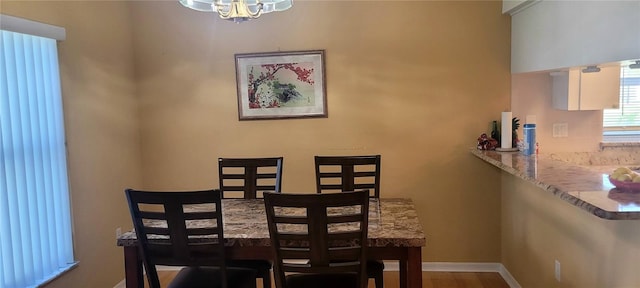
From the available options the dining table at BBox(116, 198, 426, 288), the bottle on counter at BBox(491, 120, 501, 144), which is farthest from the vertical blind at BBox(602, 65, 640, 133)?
the dining table at BBox(116, 198, 426, 288)

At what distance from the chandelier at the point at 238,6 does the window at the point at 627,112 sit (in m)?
2.92

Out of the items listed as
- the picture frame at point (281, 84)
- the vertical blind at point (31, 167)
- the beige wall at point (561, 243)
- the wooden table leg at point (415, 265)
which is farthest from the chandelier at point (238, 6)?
the beige wall at point (561, 243)

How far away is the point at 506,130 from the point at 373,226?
1624 millimetres

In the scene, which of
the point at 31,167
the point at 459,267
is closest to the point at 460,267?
the point at 459,267

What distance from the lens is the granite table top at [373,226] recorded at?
216 cm

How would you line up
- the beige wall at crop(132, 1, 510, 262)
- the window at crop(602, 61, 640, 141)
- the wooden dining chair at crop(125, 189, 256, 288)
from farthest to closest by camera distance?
the window at crop(602, 61, 640, 141) → the beige wall at crop(132, 1, 510, 262) → the wooden dining chair at crop(125, 189, 256, 288)

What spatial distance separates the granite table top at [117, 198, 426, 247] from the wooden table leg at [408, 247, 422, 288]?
6 cm

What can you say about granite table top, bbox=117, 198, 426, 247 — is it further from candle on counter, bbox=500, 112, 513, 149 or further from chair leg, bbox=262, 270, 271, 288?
candle on counter, bbox=500, 112, 513, 149

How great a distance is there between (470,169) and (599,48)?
5.37 feet

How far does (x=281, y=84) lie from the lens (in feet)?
12.7

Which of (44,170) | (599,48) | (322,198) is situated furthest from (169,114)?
(599,48)

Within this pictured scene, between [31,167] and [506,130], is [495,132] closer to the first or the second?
[506,130]

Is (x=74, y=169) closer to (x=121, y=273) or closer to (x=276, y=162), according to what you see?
(x=121, y=273)

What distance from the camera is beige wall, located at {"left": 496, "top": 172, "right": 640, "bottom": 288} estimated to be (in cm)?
203
